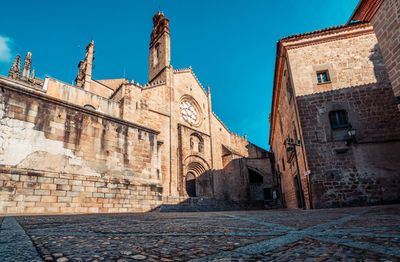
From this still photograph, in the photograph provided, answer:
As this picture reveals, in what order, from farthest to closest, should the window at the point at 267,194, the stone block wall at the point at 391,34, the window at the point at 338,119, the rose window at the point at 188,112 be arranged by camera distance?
1. the window at the point at 267,194
2. the rose window at the point at 188,112
3. the window at the point at 338,119
4. the stone block wall at the point at 391,34

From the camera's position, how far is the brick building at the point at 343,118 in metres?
9.16

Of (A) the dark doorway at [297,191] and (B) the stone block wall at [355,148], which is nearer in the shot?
(B) the stone block wall at [355,148]

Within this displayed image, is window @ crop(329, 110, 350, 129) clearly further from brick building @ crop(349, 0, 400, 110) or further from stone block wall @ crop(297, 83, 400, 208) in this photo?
brick building @ crop(349, 0, 400, 110)

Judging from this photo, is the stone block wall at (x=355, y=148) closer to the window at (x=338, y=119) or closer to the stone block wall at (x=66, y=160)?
the window at (x=338, y=119)

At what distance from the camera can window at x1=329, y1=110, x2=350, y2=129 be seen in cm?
1009

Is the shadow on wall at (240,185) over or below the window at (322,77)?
below

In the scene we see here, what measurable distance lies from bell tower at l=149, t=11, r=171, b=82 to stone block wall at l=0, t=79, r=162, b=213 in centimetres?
1538

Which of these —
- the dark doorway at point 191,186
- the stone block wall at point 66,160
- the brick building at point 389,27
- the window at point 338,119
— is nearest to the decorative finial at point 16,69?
the stone block wall at point 66,160

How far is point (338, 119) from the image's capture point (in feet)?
33.6

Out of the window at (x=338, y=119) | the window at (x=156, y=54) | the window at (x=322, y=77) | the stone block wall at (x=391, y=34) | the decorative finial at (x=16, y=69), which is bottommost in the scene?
the window at (x=338, y=119)

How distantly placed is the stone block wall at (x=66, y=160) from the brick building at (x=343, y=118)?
24.4 feet

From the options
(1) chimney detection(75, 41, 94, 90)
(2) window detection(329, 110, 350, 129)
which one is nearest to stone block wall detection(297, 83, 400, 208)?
(2) window detection(329, 110, 350, 129)

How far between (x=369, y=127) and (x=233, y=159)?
15564mm

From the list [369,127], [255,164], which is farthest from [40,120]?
[255,164]
